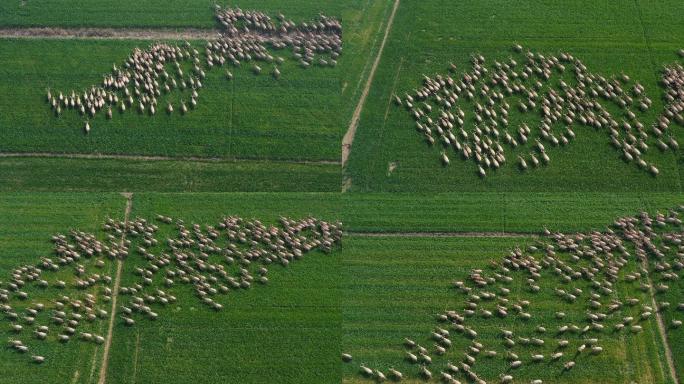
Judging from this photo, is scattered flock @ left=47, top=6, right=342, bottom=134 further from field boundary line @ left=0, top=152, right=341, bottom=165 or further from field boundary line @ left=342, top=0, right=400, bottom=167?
field boundary line @ left=342, top=0, right=400, bottom=167

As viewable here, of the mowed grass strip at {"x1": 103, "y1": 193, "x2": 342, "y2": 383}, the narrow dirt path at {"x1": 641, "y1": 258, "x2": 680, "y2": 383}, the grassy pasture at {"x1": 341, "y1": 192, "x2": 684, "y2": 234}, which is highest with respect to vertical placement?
the grassy pasture at {"x1": 341, "y1": 192, "x2": 684, "y2": 234}

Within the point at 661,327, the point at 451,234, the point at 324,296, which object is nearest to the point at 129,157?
the point at 324,296

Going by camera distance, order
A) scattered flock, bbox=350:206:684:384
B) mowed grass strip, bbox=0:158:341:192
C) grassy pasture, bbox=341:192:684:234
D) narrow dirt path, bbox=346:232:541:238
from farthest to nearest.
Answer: mowed grass strip, bbox=0:158:341:192
grassy pasture, bbox=341:192:684:234
narrow dirt path, bbox=346:232:541:238
scattered flock, bbox=350:206:684:384

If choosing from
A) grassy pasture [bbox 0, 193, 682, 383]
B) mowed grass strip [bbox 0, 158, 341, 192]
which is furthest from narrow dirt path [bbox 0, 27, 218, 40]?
grassy pasture [bbox 0, 193, 682, 383]

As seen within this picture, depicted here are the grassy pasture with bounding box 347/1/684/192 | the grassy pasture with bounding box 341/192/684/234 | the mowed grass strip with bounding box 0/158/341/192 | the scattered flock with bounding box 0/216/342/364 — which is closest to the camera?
the scattered flock with bounding box 0/216/342/364

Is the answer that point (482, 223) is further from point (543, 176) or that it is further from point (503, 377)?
point (503, 377)

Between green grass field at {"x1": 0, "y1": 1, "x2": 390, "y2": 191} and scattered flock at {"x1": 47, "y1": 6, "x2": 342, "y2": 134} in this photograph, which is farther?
scattered flock at {"x1": 47, "y1": 6, "x2": 342, "y2": 134}

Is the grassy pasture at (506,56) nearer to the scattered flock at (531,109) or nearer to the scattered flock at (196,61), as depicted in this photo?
the scattered flock at (531,109)

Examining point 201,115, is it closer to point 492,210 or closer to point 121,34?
point 121,34
